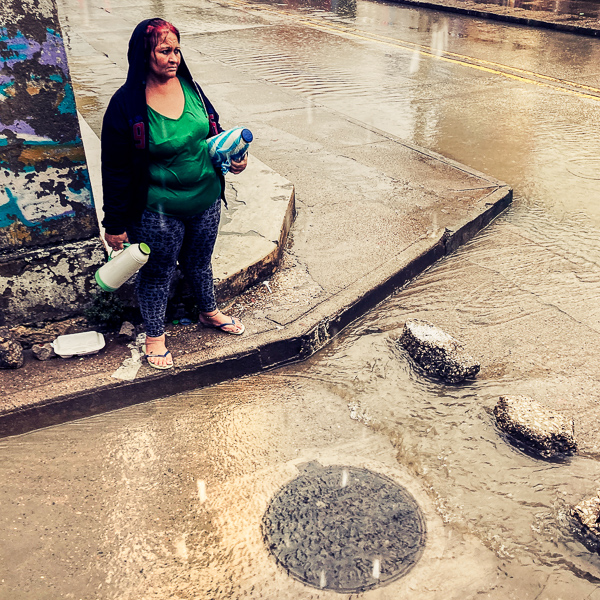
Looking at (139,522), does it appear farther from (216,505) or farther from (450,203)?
(450,203)

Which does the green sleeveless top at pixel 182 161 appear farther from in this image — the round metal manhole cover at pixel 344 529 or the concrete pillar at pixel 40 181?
the round metal manhole cover at pixel 344 529

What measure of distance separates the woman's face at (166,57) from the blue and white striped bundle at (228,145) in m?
0.38

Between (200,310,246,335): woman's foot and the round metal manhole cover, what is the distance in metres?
1.04

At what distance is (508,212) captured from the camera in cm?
527

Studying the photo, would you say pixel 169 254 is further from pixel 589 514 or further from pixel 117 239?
pixel 589 514

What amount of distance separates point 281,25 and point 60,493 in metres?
14.0

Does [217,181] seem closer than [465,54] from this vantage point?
Yes

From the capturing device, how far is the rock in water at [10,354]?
10.2ft

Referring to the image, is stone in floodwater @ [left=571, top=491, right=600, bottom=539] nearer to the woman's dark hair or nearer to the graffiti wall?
the woman's dark hair

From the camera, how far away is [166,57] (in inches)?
101

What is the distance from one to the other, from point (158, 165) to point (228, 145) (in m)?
0.35

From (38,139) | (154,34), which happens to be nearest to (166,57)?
(154,34)

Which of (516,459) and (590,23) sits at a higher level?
(590,23)

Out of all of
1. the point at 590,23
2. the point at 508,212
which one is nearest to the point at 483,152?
the point at 508,212
